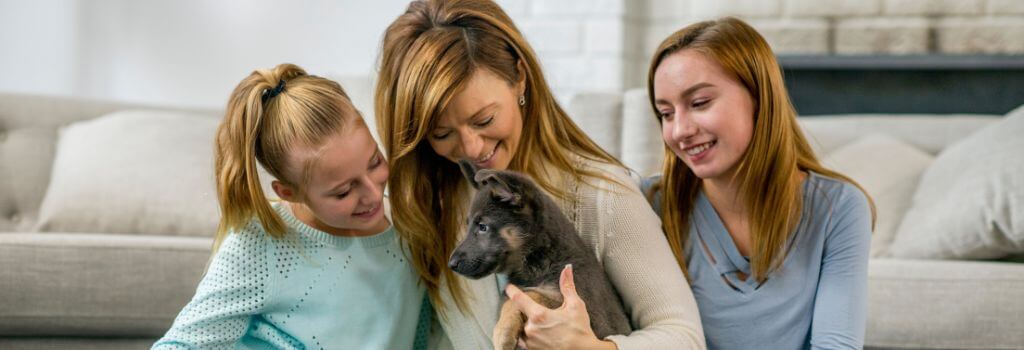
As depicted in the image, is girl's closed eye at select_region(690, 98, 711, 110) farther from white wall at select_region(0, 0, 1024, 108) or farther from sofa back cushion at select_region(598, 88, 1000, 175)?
white wall at select_region(0, 0, 1024, 108)

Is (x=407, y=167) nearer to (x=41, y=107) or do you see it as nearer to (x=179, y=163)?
(x=179, y=163)

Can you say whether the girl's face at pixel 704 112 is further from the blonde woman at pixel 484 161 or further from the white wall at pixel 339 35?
the white wall at pixel 339 35

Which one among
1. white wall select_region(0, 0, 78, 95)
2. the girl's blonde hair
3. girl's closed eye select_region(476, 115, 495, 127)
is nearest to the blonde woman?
girl's closed eye select_region(476, 115, 495, 127)

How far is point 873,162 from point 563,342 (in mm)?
1733

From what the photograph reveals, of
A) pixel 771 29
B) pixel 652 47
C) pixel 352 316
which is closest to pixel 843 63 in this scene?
pixel 771 29

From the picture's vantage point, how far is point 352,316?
1.88 m

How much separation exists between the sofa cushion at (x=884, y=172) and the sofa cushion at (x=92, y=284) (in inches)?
70.3

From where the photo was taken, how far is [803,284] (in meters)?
1.90

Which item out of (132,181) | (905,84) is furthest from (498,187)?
(905,84)

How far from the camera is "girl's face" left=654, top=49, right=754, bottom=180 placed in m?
1.84

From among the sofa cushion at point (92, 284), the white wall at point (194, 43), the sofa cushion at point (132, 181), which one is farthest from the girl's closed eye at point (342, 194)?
the white wall at point (194, 43)

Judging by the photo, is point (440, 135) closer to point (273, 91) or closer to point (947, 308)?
point (273, 91)

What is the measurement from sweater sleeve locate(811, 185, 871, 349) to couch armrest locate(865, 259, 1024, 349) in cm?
59

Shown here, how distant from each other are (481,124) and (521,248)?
0.26 metres
